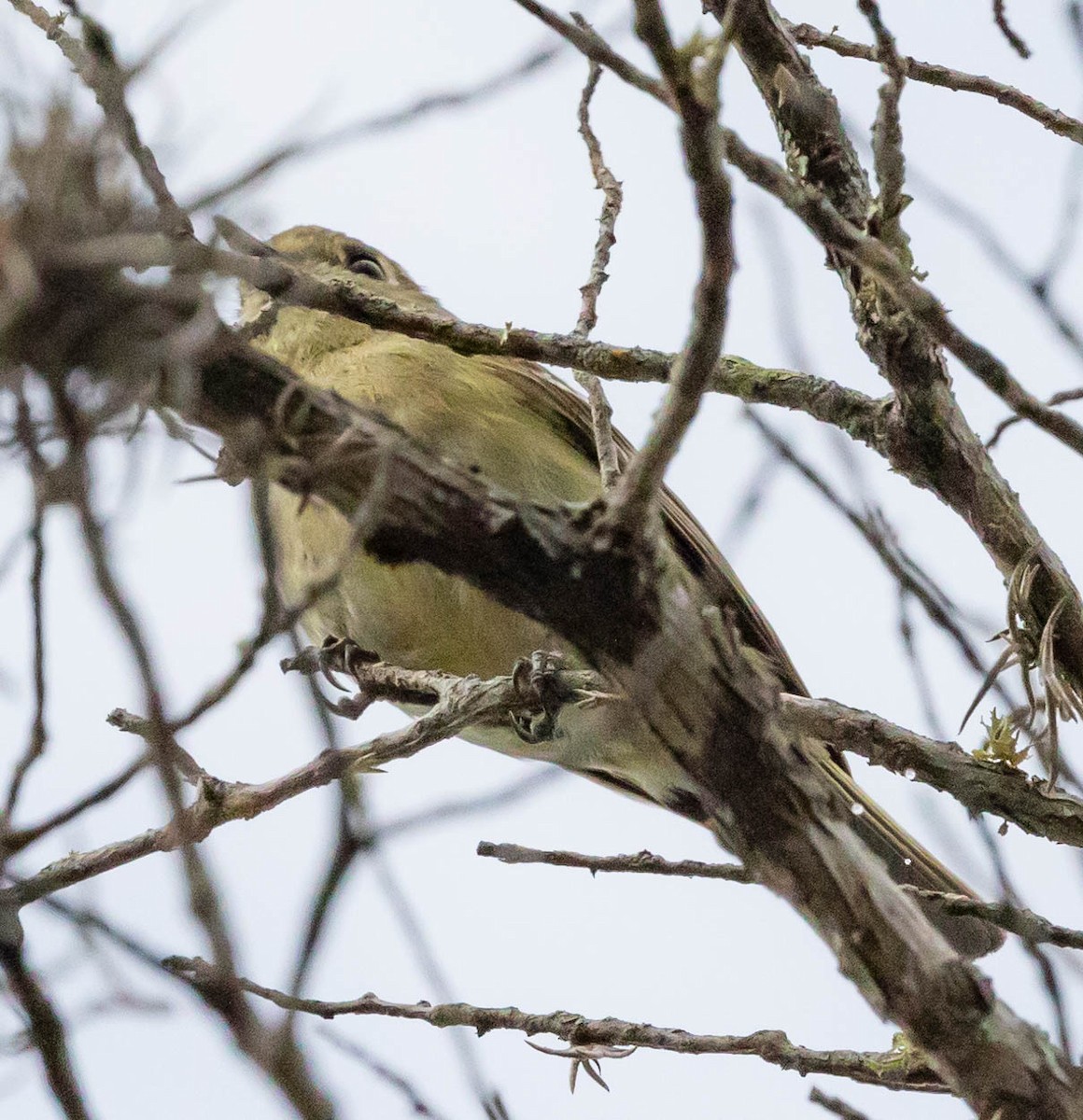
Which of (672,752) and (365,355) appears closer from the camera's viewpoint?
(672,752)

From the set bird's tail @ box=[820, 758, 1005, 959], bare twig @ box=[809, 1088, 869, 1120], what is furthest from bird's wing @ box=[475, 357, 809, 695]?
bare twig @ box=[809, 1088, 869, 1120]

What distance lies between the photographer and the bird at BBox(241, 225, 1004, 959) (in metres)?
4.62

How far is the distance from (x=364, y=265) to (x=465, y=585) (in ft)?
7.68

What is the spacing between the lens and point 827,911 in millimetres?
2219

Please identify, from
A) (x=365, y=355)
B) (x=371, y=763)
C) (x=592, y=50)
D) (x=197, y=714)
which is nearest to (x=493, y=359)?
(x=365, y=355)

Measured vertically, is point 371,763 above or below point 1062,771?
above

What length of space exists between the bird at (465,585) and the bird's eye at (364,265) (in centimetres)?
81

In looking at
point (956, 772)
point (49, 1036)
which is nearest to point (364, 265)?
point (956, 772)

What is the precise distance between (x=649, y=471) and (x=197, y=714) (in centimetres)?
67

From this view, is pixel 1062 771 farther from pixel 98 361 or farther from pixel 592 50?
pixel 98 361

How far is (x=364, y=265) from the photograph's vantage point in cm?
623

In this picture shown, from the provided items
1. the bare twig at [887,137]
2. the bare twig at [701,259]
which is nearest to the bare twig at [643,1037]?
the bare twig at [701,259]

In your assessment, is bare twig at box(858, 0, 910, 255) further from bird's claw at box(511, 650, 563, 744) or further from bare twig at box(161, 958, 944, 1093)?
bare twig at box(161, 958, 944, 1093)

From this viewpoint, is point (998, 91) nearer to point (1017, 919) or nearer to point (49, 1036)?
point (1017, 919)
